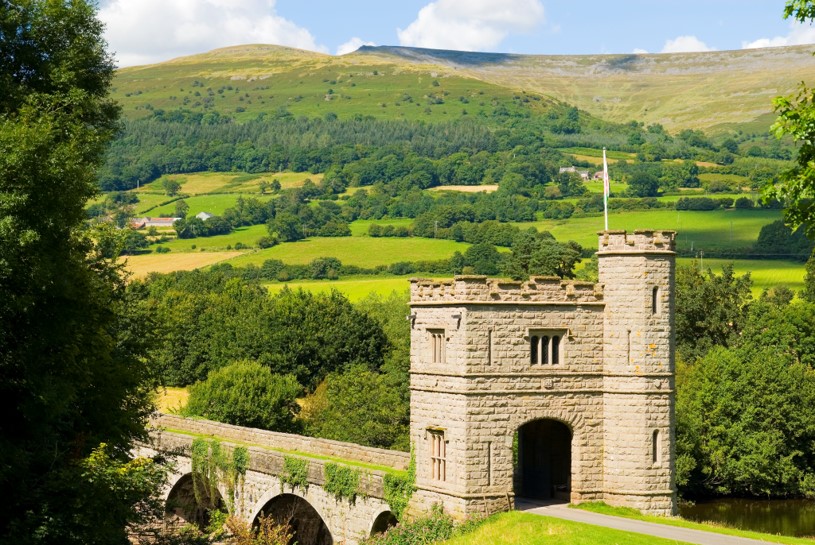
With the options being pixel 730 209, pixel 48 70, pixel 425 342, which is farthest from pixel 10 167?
pixel 730 209

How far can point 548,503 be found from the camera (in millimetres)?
35969

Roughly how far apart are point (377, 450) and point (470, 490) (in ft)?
24.8

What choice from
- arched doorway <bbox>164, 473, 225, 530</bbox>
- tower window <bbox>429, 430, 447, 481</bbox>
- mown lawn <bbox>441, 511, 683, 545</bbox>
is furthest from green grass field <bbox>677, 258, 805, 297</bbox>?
mown lawn <bbox>441, 511, 683, 545</bbox>

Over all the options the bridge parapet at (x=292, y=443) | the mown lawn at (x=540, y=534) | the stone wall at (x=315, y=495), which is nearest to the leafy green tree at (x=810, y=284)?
the bridge parapet at (x=292, y=443)

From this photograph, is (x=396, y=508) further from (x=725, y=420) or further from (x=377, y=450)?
(x=725, y=420)

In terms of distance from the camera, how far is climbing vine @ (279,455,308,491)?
40.7 meters

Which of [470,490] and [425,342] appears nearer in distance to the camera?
[470,490]

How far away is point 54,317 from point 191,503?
75.6 ft

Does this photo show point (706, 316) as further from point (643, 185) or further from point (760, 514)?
point (643, 185)

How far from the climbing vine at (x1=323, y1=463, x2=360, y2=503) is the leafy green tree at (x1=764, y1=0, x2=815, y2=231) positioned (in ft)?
62.4

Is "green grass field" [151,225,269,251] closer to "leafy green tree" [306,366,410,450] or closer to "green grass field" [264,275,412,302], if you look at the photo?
"green grass field" [264,275,412,302]

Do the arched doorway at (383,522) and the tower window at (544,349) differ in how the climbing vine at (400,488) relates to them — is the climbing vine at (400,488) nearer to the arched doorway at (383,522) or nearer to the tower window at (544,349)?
the arched doorway at (383,522)

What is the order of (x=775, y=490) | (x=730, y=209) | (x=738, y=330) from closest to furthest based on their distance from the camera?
(x=775, y=490) < (x=738, y=330) < (x=730, y=209)

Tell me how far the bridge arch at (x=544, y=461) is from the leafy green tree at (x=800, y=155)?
15663mm
